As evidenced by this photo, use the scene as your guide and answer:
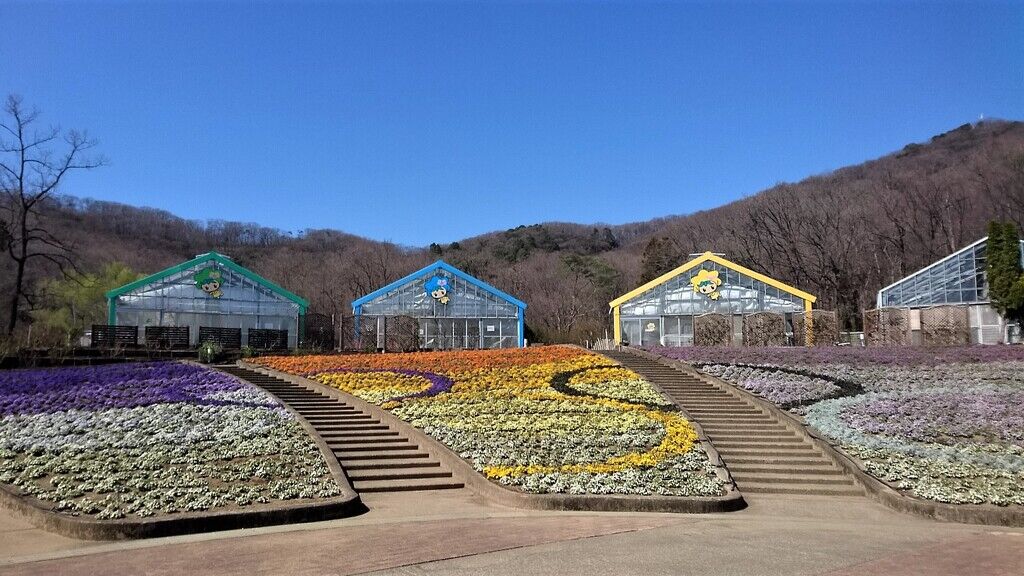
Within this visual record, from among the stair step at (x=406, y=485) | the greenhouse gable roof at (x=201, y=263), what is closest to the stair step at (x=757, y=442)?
the stair step at (x=406, y=485)

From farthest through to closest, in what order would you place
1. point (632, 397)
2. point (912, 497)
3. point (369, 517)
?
point (632, 397) → point (912, 497) → point (369, 517)

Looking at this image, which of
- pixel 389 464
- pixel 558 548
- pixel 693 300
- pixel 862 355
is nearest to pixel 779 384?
pixel 862 355

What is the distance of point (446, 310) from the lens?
1822 inches

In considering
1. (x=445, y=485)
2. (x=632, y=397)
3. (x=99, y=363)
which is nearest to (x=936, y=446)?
(x=632, y=397)

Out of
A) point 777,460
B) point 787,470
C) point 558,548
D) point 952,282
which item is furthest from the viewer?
point 952,282

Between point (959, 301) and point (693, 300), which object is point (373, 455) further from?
point (959, 301)

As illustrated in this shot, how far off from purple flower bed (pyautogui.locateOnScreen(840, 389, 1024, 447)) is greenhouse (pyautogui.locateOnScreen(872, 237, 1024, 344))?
1564 cm

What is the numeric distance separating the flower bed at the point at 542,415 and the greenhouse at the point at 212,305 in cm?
1458

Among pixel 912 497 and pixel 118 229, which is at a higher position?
pixel 118 229

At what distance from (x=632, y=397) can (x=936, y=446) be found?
8172 mm

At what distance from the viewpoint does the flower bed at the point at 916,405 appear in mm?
14438

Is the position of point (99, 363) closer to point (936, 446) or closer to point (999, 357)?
point (936, 446)

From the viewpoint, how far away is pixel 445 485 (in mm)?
14875

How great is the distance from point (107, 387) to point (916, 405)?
73.5 feet
